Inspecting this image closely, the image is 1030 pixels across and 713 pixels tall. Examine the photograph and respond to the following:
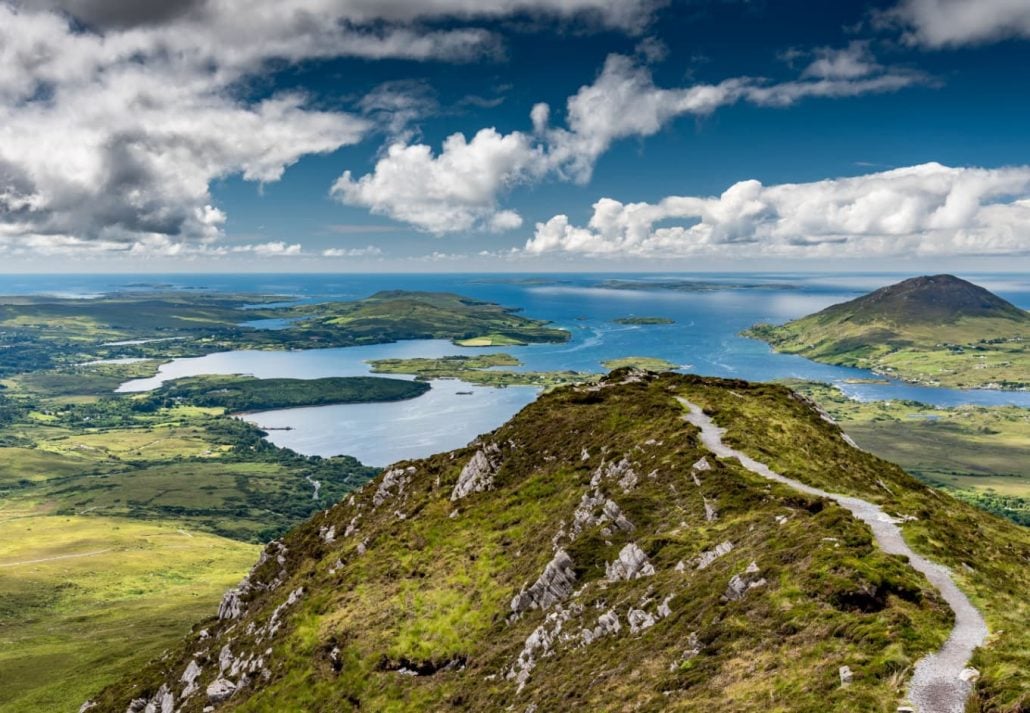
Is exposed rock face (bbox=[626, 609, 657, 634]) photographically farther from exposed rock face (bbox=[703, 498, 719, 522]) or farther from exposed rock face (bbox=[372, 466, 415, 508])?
exposed rock face (bbox=[372, 466, 415, 508])

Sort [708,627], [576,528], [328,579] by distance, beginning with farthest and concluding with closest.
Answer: [328,579], [576,528], [708,627]

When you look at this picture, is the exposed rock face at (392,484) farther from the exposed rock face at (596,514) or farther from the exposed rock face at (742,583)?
the exposed rock face at (742,583)

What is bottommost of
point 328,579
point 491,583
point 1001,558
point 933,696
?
point 328,579

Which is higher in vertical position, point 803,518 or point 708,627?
point 803,518

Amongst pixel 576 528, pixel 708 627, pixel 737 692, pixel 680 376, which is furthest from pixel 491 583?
pixel 680 376

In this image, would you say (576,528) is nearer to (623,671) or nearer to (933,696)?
(623,671)

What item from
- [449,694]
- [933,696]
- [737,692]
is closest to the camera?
[933,696]

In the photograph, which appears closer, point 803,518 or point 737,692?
point 737,692

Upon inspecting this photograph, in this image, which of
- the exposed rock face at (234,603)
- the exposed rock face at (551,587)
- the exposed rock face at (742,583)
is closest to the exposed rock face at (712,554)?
the exposed rock face at (742,583)
